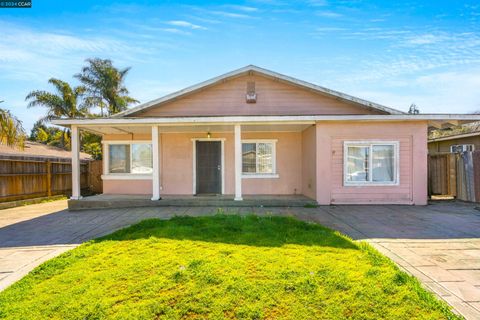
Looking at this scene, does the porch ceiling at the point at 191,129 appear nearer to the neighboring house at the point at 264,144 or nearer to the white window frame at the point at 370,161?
the neighboring house at the point at 264,144

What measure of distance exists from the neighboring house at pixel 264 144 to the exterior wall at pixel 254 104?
40 mm

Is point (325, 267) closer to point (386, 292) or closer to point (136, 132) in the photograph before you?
point (386, 292)

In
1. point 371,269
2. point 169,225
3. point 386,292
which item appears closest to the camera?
point 386,292

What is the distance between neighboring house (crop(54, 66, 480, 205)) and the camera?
29.7 feet

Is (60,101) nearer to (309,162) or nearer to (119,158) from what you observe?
(119,158)

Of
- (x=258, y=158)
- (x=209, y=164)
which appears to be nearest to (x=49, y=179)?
(x=209, y=164)

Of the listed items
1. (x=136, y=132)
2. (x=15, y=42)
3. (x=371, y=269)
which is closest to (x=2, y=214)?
(x=136, y=132)

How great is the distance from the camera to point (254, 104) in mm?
10641

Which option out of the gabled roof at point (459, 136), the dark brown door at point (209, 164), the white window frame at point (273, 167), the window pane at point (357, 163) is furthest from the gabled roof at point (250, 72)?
the gabled roof at point (459, 136)

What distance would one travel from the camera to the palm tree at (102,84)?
2184cm

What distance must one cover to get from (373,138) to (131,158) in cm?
946

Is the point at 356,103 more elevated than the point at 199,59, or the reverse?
the point at 199,59

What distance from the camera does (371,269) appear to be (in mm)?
3547

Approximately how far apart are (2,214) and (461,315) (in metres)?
11.7
